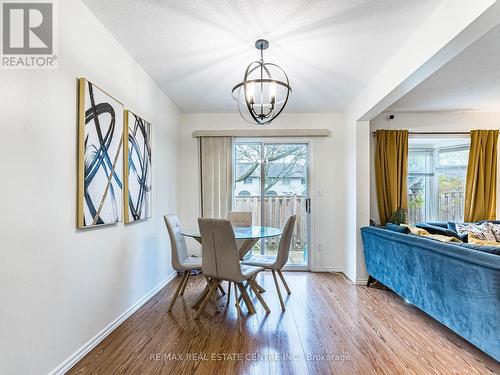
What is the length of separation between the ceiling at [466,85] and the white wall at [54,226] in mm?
3002

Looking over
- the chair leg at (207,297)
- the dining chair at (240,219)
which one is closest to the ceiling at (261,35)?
the dining chair at (240,219)

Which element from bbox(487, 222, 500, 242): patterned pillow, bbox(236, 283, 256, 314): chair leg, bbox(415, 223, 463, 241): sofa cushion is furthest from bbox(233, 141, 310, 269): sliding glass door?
bbox(487, 222, 500, 242): patterned pillow

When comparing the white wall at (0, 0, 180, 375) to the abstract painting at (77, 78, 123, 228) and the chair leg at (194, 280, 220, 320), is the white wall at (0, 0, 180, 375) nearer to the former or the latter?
the abstract painting at (77, 78, 123, 228)

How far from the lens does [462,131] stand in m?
4.21

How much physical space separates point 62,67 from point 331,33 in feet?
6.34

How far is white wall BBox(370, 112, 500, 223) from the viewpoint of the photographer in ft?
13.7

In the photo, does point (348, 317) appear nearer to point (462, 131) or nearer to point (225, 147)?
point (225, 147)

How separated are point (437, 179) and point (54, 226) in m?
4.78

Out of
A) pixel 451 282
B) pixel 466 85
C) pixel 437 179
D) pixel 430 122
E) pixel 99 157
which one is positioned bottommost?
pixel 451 282

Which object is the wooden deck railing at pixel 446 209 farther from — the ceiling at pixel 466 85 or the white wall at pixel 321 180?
the ceiling at pixel 466 85

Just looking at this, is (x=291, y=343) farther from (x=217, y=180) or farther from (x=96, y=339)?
(x=217, y=180)

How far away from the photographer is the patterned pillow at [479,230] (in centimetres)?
356

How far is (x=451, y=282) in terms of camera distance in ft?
7.05

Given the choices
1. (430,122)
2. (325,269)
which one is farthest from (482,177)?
(325,269)
